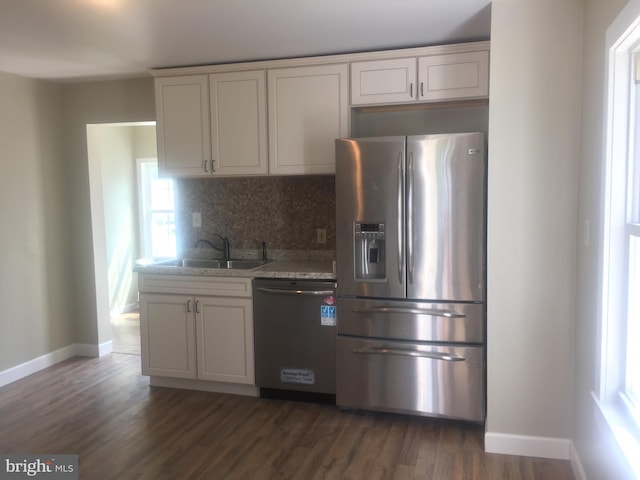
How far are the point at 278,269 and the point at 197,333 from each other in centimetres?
75

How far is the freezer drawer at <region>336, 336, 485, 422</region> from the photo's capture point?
9.59 ft

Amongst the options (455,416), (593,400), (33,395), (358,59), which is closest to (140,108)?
(358,59)

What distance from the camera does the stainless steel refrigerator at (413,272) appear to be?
9.44ft

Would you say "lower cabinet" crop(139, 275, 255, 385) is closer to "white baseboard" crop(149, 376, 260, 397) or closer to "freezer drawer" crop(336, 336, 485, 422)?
"white baseboard" crop(149, 376, 260, 397)

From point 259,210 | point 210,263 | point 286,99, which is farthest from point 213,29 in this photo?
point 210,263

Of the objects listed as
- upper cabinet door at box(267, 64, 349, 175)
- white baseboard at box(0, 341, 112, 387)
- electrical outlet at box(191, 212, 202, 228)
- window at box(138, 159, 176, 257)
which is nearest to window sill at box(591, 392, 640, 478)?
upper cabinet door at box(267, 64, 349, 175)

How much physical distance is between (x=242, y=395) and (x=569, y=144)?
2573mm

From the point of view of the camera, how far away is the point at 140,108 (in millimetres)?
4180

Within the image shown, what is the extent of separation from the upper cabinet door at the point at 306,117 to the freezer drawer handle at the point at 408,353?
3.91 feet

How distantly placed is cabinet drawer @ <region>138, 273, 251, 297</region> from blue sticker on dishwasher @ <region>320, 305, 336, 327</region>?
0.53m

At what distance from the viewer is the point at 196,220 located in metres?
4.18

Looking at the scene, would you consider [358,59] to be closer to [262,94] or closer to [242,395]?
[262,94]

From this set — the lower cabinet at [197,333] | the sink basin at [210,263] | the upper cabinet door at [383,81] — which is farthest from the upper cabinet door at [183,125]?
the upper cabinet door at [383,81]

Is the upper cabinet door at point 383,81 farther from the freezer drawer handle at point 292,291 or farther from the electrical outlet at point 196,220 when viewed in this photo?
the electrical outlet at point 196,220
